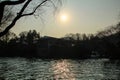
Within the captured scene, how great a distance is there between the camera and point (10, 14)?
15227 millimetres

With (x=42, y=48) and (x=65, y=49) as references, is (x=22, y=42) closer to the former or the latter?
(x=42, y=48)

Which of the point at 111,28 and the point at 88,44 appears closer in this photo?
the point at 111,28

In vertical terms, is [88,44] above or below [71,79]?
above

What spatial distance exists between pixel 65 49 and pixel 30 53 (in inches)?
869

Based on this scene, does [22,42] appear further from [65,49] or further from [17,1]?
[17,1]

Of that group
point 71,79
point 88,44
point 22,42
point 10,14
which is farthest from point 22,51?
point 10,14

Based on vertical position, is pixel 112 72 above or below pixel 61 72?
below

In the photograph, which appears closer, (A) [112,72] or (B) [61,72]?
(A) [112,72]

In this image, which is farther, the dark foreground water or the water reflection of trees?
the dark foreground water

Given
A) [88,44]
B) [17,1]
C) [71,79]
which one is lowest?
[71,79]

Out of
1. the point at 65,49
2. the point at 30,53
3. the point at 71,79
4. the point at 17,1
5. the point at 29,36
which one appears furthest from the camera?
the point at 29,36

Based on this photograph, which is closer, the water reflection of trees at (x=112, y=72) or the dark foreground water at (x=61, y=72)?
the water reflection of trees at (x=112, y=72)

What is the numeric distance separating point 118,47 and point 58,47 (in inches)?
1726

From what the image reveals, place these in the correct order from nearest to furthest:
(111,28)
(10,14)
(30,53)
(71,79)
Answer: (10,14) → (71,79) → (111,28) → (30,53)
